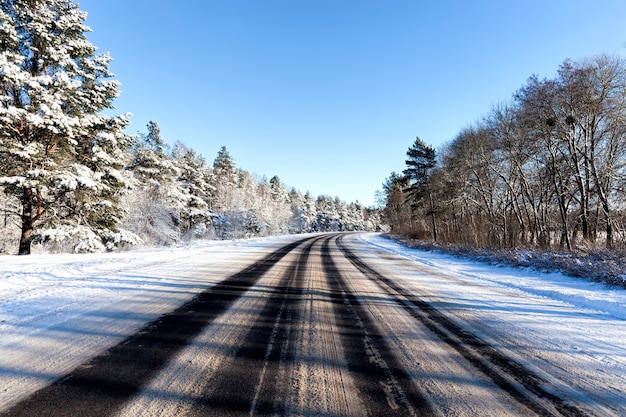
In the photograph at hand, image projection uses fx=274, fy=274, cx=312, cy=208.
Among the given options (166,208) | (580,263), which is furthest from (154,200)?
(580,263)

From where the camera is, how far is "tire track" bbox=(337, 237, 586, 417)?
2146 millimetres

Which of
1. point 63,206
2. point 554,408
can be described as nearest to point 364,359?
point 554,408

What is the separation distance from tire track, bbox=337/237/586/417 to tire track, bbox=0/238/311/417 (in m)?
3.10

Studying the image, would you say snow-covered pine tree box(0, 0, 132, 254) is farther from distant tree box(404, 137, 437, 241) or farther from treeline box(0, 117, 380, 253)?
distant tree box(404, 137, 437, 241)

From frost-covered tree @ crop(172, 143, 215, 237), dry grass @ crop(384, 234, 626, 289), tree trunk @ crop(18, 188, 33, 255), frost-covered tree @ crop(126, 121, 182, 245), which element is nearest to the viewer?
dry grass @ crop(384, 234, 626, 289)

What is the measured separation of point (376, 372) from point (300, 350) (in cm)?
86

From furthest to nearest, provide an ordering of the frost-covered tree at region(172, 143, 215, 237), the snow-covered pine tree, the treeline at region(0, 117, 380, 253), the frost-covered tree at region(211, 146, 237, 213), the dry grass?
1. the frost-covered tree at region(211, 146, 237, 213)
2. the frost-covered tree at region(172, 143, 215, 237)
3. the treeline at region(0, 117, 380, 253)
4. the snow-covered pine tree
5. the dry grass

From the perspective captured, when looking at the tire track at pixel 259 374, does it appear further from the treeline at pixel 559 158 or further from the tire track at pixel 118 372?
the treeline at pixel 559 158

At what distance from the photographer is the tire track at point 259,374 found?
1995 mm

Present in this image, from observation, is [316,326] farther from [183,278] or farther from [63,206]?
[63,206]

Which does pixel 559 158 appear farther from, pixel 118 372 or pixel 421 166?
pixel 118 372

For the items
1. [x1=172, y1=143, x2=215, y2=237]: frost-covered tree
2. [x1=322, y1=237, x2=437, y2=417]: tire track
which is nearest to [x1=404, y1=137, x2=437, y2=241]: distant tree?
[x1=172, y1=143, x2=215, y2=237]: frost-covered tree

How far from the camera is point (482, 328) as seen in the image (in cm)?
390

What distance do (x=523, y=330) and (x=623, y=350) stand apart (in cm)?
94
